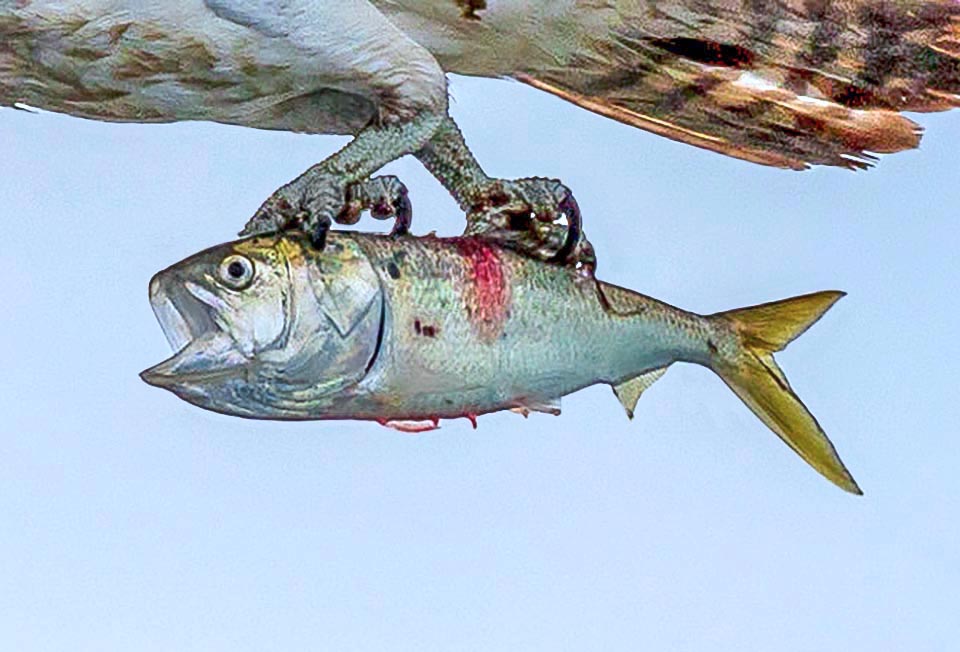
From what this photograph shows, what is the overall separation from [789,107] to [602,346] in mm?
607

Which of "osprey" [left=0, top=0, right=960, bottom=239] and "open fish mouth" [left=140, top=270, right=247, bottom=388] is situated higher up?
"osprey" [left=0, top=0, right=960, bottom=239]

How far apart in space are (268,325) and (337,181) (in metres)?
0.30

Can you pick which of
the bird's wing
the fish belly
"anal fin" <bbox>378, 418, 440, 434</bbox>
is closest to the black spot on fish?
the fish belly

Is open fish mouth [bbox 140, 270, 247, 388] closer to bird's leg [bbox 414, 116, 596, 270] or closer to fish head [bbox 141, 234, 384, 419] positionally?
fish head [bbox 141, 234, 384, 419]

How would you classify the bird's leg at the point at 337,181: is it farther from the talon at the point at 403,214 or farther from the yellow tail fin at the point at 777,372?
the yellow tail fin at the point at 777,372

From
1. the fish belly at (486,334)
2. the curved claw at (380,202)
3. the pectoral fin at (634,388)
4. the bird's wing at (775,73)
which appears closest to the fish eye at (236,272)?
the fish belly at (486,334)

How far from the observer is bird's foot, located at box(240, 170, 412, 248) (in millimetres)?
1887

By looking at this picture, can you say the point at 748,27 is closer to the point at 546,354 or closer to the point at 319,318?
the point at 546,354

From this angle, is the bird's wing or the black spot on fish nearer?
the black spot on fish

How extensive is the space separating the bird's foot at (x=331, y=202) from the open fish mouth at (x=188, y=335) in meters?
0.17

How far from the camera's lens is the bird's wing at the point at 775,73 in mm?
2258

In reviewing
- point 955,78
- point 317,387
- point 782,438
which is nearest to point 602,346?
point 782,438

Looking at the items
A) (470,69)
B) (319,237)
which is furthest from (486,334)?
(470,69)

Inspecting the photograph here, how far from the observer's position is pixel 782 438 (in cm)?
192
